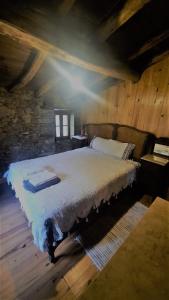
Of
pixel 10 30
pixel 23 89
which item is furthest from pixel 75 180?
pixel 23 89

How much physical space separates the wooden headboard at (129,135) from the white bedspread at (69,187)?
1.29 feet

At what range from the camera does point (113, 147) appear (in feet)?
9.55

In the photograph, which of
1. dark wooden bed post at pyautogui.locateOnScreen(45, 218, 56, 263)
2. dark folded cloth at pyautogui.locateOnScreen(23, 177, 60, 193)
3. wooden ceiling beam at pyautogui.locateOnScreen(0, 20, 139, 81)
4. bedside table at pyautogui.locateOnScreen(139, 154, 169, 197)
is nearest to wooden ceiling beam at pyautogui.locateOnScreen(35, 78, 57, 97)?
wooden ceiling beam at pyautogui.locateOnScreen(0, 20, 139, 81)

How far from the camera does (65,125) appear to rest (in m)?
4.11

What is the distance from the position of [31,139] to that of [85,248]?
105 inches

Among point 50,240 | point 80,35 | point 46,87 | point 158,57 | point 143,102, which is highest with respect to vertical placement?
point 158,57

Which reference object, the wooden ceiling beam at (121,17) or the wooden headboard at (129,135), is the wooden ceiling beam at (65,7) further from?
the wooden headboard at (129,135)

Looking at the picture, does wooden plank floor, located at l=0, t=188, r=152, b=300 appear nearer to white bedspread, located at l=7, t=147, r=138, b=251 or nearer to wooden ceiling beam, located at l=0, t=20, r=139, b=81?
white bedspread, located at l=7, t=147, r=138, b=251

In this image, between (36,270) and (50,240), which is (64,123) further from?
(36,270)

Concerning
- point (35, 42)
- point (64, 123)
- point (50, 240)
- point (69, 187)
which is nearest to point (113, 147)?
point (69, 187)

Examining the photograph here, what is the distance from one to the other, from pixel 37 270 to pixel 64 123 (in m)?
3.33

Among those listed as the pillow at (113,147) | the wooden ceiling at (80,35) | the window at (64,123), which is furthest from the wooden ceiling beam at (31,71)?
the pillow at (113,147)

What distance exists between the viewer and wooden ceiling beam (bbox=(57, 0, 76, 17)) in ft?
4.10

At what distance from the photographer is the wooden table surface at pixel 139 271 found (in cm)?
66
